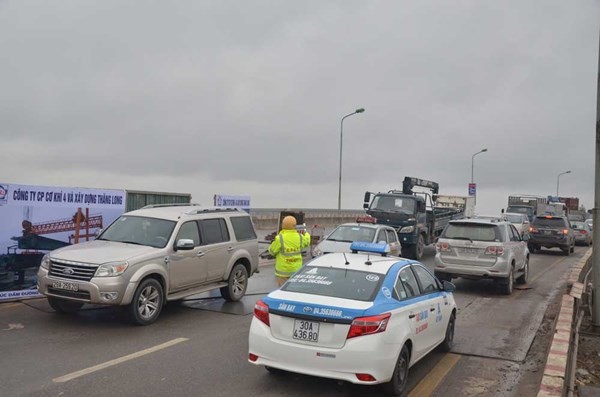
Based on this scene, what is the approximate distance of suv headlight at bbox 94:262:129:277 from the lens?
816 cm

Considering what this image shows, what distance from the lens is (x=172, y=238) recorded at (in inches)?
369

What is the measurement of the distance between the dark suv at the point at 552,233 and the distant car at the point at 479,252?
1352 centimetres

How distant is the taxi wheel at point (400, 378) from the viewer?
5.56 m

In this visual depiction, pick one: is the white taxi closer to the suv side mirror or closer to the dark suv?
the suv side mirror

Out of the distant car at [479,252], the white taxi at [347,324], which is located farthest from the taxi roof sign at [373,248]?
the distant car at [479,252]

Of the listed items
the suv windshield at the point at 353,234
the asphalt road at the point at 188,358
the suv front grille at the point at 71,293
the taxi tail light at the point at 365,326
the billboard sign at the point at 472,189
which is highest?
the billboard sign at the point at 472,189

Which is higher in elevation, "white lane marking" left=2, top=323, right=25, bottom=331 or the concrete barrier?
the concrete barrier

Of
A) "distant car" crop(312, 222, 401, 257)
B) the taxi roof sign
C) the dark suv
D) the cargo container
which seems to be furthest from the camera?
Answer: the dark suv

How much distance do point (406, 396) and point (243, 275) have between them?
19.5 feet

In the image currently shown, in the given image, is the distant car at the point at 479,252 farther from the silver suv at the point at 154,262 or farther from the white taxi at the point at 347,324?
the white taxi at the point at 347,324

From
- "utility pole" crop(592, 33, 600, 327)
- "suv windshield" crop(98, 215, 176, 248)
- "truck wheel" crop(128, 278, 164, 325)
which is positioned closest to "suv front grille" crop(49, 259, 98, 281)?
"truck wheel" crop(128, 278, 164, 325)

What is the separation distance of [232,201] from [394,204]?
6.63 metres

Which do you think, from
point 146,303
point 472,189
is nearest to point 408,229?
point 146,303

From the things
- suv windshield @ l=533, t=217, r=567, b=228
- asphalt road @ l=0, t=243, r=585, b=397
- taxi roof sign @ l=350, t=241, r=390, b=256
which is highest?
suv windshield @ l=533, t=217, r=567, b=228
